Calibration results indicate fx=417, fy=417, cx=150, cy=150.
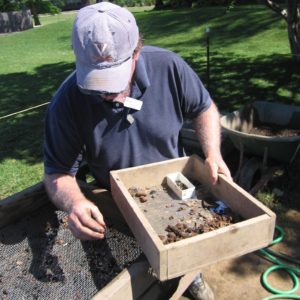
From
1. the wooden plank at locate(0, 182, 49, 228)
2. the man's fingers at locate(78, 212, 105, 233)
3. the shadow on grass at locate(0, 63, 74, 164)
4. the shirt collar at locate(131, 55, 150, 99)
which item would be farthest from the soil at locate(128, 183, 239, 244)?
the shadow on grass at locate(0, 63, 74, 164)

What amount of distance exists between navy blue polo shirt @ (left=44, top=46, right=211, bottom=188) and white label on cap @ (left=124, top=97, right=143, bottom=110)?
3 cm

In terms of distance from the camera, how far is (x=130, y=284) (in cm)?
164

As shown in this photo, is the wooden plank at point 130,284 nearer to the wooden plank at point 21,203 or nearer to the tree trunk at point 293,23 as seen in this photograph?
the wooden plank at point 21,203

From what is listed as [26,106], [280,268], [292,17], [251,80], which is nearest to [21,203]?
[280,268]

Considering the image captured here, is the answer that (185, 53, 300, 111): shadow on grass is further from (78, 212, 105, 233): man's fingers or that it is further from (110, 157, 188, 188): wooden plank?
(78, 212, 105, 233): man's fingers

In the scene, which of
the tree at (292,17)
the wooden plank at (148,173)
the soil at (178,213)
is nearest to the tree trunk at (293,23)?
the tree at (292,17)

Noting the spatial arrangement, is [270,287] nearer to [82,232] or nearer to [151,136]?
[151,136]

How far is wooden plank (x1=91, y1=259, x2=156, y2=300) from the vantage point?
156 cm

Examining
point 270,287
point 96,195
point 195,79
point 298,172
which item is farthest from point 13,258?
point 298,172

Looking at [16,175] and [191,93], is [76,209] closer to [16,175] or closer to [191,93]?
[191,93]

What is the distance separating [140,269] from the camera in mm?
1681

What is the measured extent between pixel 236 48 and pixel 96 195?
30.5 ft

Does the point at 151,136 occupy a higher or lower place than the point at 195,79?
lower

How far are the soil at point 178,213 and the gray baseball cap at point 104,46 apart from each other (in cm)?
57
